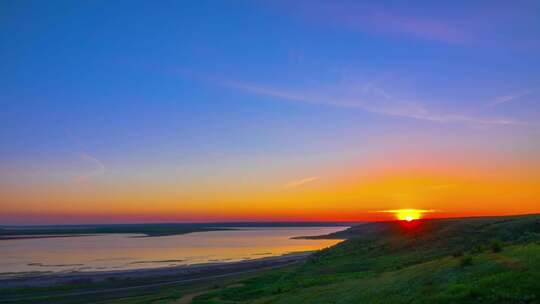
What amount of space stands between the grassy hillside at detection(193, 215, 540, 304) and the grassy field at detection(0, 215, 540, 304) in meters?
0.03

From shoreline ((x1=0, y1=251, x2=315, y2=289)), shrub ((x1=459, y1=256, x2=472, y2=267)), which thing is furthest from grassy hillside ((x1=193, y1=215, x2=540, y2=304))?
shoreline ((x1=0, y1=251, x2=315, y2=289))

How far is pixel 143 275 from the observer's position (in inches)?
2352

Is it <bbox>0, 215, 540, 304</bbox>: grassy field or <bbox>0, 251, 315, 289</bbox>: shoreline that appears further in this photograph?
<bbox>0, 251, 315, 289</bbox>: shoreline

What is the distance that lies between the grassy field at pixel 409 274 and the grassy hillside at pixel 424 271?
0.03m

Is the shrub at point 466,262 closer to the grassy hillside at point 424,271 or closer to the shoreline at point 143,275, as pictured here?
the grassy hillside at point 424,271

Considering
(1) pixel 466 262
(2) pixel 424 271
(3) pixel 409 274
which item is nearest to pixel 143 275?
(3) pixel 409 274

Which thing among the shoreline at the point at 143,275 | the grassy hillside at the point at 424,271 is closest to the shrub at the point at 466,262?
the grassy hillside at the point at 424,271

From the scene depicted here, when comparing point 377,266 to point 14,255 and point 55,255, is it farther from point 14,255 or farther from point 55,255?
point 14,255

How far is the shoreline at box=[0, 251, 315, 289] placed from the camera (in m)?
54.3

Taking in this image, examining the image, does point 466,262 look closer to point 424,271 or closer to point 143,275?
point 424,271

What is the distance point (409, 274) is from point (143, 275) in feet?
144

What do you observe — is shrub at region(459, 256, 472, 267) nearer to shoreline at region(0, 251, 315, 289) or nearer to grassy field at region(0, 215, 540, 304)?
grassy field at region(0, 215, 540, 304)

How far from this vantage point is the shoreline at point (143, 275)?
54.3m

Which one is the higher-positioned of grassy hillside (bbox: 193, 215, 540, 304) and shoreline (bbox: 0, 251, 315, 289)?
grassy hillside (bbox: 193, 215, 540, 304)
